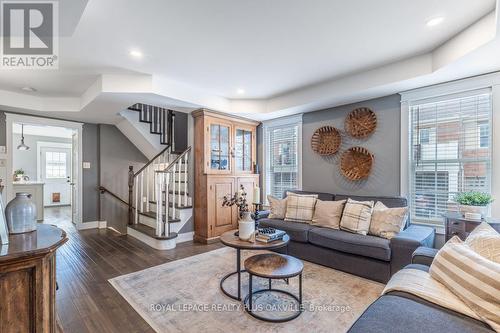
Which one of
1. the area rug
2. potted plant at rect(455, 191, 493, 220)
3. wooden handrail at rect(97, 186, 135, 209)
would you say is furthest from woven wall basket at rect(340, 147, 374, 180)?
wooden handrail at rect(97, 186, 135, 209)

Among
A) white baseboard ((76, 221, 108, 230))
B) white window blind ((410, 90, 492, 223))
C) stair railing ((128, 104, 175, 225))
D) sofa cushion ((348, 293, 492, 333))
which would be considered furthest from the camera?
white baseboard ((76, 221, 108, 230))

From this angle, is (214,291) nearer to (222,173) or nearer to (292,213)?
(292,213)

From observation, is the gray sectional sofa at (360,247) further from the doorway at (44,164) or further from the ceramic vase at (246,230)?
the doorway at (44,164)

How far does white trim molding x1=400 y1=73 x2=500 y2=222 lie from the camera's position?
2.77 metres

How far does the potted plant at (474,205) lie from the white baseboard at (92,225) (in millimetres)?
6394

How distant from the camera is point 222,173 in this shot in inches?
180

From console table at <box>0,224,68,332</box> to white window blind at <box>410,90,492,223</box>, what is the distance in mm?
3964

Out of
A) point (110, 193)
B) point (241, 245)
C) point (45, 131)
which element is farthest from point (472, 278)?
point (45, 131)

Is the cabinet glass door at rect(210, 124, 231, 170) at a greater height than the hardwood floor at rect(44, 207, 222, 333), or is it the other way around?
the cabinet glass door at rect(210, 124, 231, 170)

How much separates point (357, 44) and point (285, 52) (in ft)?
2.50

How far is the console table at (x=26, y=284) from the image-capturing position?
115 centimetres

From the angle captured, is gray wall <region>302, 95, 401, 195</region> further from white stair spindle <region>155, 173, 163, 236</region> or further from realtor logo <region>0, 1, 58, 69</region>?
realtor logo <region>0, 1, 58, 69</region>

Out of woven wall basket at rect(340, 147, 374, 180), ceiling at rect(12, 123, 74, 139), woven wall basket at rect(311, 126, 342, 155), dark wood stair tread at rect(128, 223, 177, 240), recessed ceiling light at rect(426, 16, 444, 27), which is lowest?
dark wood stair tread at rect(128, 223, 177, 240)

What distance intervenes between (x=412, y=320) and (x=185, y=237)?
374cm
